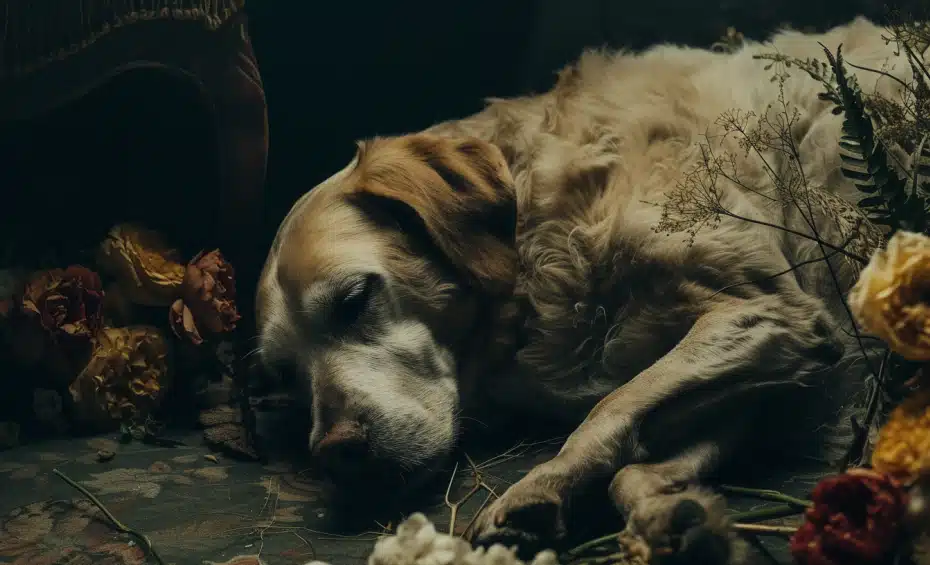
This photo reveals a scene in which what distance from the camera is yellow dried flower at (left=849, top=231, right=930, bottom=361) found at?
1.20 metres

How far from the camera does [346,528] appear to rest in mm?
1682

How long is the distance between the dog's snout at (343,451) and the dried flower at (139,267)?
0.79m

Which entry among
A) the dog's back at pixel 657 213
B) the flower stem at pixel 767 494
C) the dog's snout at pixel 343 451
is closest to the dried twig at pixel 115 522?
the dog's snout at pixel 343 451

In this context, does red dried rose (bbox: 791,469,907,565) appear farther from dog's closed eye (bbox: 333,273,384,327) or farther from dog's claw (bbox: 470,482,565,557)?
dog's closed eye (bbox: 333,273,384,327)

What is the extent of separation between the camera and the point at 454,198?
6.52 ft

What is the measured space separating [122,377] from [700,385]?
4.19ft

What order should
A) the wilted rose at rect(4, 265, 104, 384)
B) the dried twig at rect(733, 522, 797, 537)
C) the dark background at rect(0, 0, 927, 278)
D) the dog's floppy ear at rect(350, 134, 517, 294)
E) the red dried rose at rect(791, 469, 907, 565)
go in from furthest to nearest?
the dark background at rect(0, 0, 927, 278), the wilted rose at rect(4, 265, 104, 384), the dog's floppy ear at rect(350, 134, 517, 294), the dried twig at rect(733, 522, 797, 537), the red dried rose at rect(791, 469, 907, 565)

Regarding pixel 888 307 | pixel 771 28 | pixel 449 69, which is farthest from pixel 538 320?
pixel 771 28

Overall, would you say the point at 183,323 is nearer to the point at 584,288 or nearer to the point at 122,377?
the point at 122,377

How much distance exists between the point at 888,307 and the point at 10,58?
171 cm

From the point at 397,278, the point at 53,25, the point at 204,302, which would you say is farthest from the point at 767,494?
the point at 53,25

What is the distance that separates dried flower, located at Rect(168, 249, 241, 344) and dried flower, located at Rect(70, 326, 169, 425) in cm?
7

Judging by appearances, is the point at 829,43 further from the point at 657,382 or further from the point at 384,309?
the point at 384,309

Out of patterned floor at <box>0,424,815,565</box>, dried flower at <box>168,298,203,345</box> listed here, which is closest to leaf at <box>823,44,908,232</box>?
patterned floor at <box>0,424,815,565</box>
